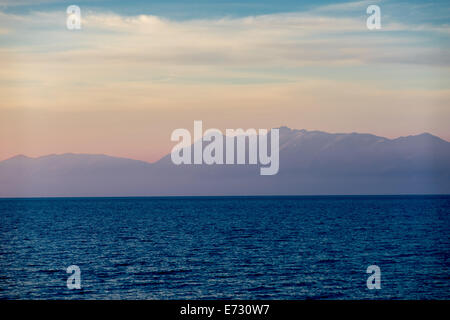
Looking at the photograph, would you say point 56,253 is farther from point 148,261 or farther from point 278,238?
point 278,238

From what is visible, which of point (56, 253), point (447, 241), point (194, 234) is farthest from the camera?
point (194, 234)

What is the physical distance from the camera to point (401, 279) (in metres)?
42.8

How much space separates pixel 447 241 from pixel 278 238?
80.0ft
